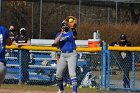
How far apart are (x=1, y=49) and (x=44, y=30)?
107ft

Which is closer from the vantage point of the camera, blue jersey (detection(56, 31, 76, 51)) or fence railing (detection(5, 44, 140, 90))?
blue jersey (detection(56, 31, 76, 51))

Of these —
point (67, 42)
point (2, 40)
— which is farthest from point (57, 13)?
point (2, 40)

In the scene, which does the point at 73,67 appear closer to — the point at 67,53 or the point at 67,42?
the point at 67,53

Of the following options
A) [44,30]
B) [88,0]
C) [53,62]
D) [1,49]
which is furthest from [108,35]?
[1,49]

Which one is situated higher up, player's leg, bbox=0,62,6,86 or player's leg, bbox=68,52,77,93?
player's leg, bbox=0,62,6,86

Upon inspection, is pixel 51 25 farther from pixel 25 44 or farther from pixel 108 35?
pixel 25 44

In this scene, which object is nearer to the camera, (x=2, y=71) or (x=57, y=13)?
(x=2, y=71)

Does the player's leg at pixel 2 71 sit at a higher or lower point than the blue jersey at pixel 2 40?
lower

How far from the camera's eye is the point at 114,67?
16062mm

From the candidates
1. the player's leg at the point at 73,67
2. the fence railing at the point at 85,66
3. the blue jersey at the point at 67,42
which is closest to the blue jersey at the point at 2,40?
the player's leg at the point at 73,67

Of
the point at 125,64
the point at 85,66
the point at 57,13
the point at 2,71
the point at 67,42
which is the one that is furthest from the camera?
the point at 57,13

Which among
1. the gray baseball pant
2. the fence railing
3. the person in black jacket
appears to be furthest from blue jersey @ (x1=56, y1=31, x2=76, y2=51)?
the person in black jacket

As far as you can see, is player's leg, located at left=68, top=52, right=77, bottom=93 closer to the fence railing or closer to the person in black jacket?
the fence railing

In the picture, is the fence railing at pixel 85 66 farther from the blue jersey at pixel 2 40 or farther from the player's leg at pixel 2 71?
the player's leg at pixel 2 71
